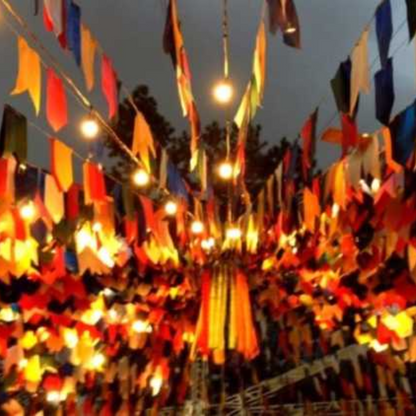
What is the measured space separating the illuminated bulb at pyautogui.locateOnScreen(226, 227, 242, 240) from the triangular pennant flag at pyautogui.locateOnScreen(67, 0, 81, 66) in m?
4.82

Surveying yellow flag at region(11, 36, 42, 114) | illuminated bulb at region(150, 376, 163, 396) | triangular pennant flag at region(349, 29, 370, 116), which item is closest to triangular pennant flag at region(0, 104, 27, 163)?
yellow flag at region(11, 36, 42, 114)

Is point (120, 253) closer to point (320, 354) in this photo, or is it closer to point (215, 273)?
point (215, 273)

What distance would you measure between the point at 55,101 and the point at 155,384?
6.53 metres

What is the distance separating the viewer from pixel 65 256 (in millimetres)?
7000

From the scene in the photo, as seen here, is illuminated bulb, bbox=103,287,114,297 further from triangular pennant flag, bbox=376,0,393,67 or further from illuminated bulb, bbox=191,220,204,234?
triangular pennant flag, bbox=376,0,393,67

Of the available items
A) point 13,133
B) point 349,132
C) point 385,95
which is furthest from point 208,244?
point 385,95

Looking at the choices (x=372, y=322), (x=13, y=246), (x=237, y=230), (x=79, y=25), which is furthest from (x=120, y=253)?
(x=79, y=25)

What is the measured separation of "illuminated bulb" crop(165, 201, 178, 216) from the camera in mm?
7045

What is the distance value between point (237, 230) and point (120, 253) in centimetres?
159

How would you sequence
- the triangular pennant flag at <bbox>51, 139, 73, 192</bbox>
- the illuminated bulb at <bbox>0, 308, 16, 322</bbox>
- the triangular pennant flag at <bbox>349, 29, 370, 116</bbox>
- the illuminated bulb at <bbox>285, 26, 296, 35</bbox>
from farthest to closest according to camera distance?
the illuminated bulb at <bbox>0, 308, 16, 322</bbox>
the triangular pennant flag at <bbox>51, 139, 73, 192</bbox>
the illuminated bulb at <bbox>285, 26, 296, 35</bbox>
the triangular pennant flag at <bbox>349, 29, 370, 116</bbox>

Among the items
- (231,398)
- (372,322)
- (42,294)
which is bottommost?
(231,398)

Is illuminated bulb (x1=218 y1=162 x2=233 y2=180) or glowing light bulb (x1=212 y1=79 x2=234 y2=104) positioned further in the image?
illuminated bulb (x1=218 y1=162 x2=233 y2=180)

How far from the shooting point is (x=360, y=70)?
3.16m

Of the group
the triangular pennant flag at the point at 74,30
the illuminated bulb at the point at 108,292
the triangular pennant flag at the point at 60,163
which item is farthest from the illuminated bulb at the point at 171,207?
the triangular pennant flag at the point at 74,30
